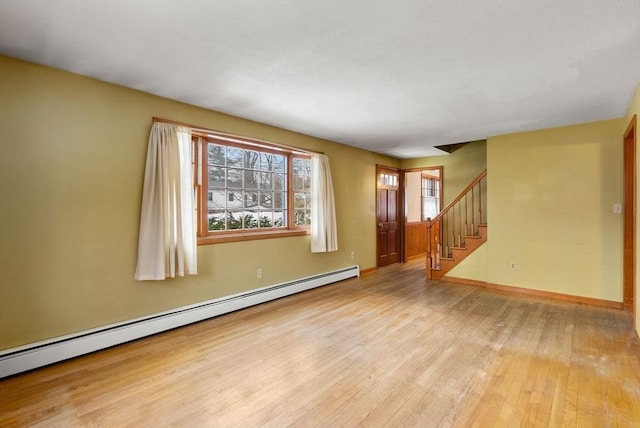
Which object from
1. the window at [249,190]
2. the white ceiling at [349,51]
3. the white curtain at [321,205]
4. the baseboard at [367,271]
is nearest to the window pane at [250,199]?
the window at [249,190]

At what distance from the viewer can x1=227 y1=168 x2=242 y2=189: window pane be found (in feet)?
13.0

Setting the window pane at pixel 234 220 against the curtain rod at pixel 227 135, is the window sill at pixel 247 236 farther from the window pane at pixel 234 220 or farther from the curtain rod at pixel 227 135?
the curtain rod at pixel 227 135

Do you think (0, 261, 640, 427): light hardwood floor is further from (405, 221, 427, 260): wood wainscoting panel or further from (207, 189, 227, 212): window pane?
(405, 221, 427, 260): wood wainscoting panel

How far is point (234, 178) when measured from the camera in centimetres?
403

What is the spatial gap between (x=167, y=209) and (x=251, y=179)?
4.24ft

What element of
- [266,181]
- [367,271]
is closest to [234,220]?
[266,181]

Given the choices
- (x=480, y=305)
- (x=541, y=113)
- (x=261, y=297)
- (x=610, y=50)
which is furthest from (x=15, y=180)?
(x=541, y=113)

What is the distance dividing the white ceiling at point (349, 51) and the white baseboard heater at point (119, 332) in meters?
2.26

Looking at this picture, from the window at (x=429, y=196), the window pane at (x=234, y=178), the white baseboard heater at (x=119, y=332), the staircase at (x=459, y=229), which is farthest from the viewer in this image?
the window at (x=429, y=196)

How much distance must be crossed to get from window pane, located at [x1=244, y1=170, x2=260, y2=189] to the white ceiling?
0.85m

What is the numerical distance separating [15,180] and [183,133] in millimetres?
1430

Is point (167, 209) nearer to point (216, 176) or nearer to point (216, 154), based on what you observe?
point (216, 176)

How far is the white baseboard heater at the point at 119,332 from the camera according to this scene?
95.8 inches

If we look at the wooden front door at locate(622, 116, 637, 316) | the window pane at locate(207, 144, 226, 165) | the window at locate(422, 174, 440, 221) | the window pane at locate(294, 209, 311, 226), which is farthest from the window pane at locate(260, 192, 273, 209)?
the window at locate(422, 174, 440, 221)
